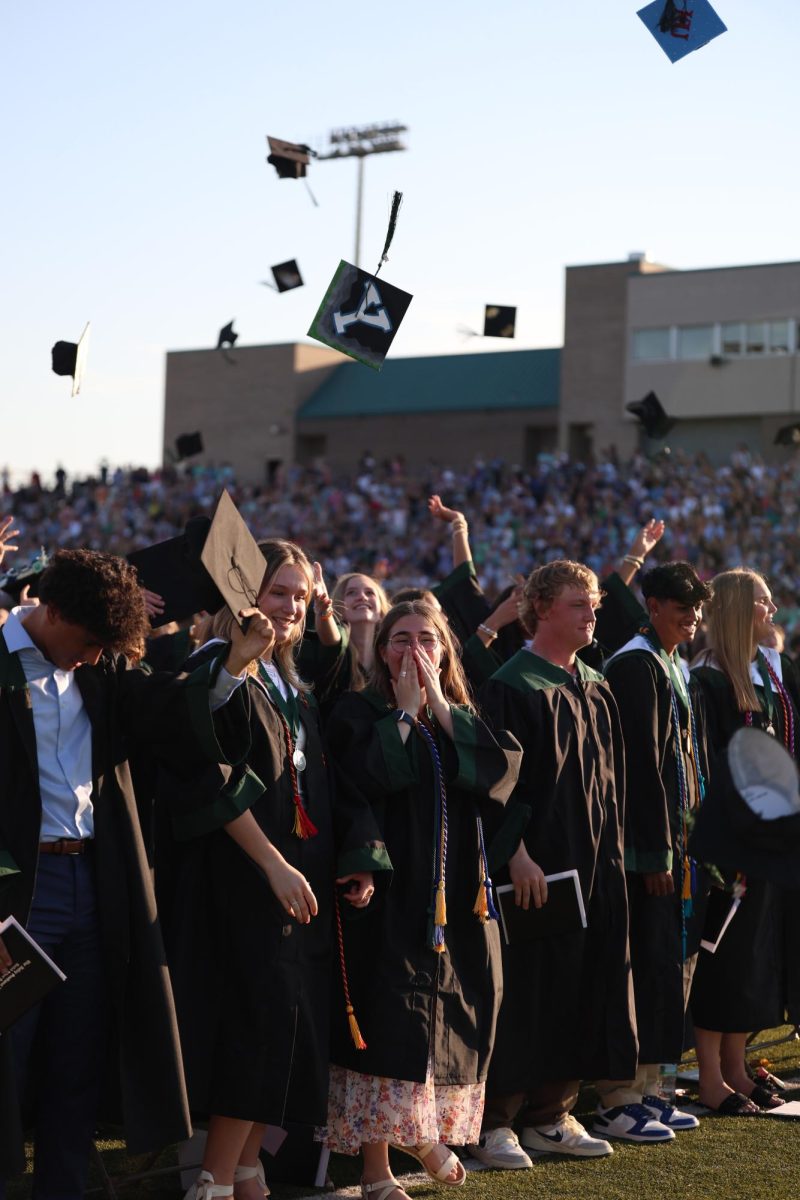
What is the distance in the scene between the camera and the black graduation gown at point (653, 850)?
6332mm

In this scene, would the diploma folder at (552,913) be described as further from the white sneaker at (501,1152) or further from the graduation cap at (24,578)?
the graduation cap at (24,578)

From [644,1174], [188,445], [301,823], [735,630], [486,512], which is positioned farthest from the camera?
[486,512]

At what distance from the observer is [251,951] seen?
4859 millimetres

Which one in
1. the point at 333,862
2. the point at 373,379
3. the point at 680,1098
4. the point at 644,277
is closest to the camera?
the point at 333,862

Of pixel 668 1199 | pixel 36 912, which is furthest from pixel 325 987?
pixel 668 1199

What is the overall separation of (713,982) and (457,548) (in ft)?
7.95

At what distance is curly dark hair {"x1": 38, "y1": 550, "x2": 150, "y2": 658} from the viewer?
4.35 metres

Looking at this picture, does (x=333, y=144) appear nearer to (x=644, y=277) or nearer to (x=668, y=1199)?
(x=644, y=277)

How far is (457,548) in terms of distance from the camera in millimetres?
7887

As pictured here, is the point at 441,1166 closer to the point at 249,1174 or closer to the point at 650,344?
the point at 249,1174

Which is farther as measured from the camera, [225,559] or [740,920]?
[740,920]

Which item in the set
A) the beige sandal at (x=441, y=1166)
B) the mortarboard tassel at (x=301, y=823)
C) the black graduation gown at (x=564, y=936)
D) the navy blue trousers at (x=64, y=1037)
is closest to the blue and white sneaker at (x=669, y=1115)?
the black graduation gown at (x=564, y=936)

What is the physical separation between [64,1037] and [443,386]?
145ft

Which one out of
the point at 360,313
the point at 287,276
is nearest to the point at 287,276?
the point at 287,276
